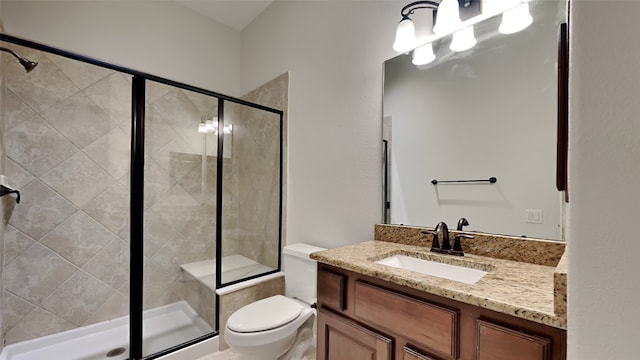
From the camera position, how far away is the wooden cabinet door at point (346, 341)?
3.02ft

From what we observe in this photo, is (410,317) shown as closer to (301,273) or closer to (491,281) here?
(491,281)

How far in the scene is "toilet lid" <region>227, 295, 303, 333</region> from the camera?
1.38 meters

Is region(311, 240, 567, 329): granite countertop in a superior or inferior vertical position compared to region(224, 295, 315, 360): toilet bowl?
superior

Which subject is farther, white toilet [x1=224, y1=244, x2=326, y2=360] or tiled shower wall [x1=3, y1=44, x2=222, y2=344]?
tiled shower wall [x1=3, y1=44, x2=222, y2=344]

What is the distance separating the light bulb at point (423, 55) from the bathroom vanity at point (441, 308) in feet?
3.09

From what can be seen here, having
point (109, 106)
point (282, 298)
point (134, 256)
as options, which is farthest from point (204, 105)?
point (282, 298)

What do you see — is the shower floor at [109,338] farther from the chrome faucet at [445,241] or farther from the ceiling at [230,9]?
the ceiling at [230,9]

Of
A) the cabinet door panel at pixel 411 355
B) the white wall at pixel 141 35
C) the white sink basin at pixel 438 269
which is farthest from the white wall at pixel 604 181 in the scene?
the white wall at pixel 141 35

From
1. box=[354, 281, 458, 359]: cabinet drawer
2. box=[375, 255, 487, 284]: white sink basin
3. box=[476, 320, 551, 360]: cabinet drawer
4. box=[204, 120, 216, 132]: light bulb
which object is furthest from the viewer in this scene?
box=[204, 120, 216, 132]: light bulb

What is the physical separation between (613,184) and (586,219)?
0.08 metres

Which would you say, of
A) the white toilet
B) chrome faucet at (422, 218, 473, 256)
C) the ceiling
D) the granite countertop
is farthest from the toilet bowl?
the ceiling

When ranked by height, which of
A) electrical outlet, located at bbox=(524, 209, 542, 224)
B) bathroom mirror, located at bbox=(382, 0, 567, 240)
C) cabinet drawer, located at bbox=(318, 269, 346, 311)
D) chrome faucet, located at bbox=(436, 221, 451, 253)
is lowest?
cabinet drawer, located at bbox=(318, 269, 346, 311)

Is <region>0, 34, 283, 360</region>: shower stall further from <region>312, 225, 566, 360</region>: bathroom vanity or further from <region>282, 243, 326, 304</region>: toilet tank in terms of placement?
<region>312, 225, 566, 360</region>: bathroom vanity

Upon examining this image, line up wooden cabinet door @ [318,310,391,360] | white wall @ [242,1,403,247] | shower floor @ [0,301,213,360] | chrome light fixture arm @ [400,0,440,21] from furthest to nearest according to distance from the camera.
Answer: shower floor @ [0,301,213,360] → white wall @ [242,1,403,247] → chrome light fixture arm @ [400,0,440,21] → wooden cabinet door @ [318,310,391,360]
